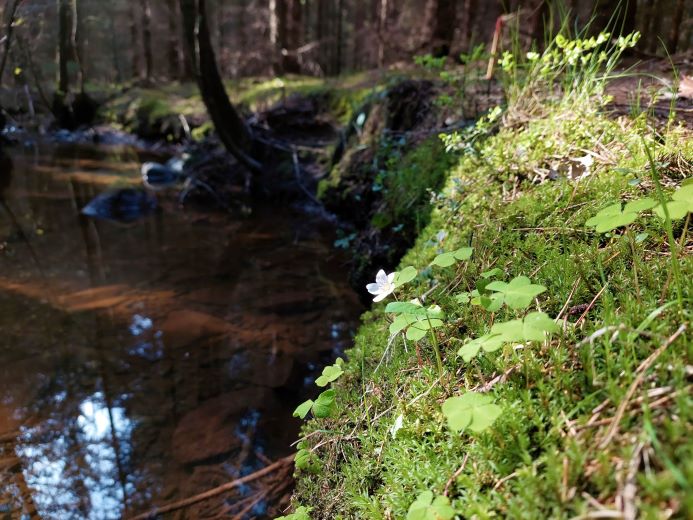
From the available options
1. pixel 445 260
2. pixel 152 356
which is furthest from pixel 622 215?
pixel 152 356

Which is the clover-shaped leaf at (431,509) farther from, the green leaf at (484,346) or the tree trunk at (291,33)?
the tree trunk at (291,33)

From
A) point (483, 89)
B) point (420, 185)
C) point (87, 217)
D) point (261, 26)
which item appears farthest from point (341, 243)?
point (261, 26)

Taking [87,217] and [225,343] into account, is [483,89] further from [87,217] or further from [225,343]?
[87,217]

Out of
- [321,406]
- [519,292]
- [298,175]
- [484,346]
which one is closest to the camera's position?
A: [484,346]

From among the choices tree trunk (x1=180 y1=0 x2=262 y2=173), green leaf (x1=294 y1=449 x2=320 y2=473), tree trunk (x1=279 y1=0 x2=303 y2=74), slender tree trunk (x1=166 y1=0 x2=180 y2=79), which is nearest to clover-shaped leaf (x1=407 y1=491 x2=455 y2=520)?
green leaf (x1=294 y1=449 x2=320 y2=473)

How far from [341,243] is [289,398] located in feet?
9.60


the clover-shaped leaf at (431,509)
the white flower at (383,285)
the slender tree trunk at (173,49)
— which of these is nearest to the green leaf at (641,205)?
the white flower at (383,285)

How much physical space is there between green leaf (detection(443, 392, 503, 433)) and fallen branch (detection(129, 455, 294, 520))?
1998 mm

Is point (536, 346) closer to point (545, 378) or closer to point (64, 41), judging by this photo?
point (545, 378)

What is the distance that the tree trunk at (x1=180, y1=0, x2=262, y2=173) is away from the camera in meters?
7.91

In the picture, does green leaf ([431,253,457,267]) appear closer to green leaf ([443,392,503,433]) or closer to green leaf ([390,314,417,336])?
green leaf ([390,314,417,336])

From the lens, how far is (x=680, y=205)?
4.55 ft

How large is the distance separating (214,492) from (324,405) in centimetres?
133

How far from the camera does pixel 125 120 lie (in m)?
18.1
